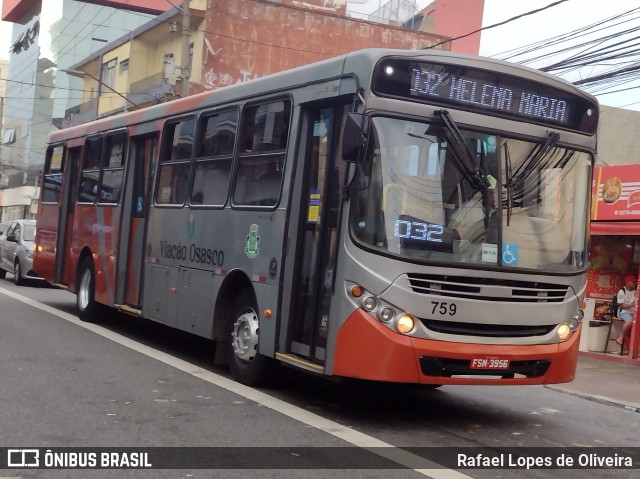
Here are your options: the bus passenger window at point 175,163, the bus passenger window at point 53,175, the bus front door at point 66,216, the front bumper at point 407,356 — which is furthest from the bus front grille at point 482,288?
the bus passenger window at point 53,175

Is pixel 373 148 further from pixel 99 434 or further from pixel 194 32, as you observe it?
pixel 194 32

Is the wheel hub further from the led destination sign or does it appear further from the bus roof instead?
the led destination sign

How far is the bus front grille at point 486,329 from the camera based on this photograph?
7.08 metres

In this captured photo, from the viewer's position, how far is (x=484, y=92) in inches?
296

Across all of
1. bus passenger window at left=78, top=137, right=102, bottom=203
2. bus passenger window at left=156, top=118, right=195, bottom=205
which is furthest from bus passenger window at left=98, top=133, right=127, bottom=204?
bus passenger window at left=156, top=118, right=195, bottom=205

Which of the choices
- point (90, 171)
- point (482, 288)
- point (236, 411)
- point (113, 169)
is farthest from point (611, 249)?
point (236, 411)

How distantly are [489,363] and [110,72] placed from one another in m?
38.1

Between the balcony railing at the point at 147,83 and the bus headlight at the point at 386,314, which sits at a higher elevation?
the balcony railing at the point at 147,83

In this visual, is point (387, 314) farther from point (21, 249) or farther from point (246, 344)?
point (21, 249)

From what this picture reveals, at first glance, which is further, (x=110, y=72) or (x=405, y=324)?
(x=110, y=72)

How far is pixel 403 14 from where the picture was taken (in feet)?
145

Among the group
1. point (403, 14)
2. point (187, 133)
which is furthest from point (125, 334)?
point (403, 14)

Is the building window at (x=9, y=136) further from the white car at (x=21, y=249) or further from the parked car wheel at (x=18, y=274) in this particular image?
the parked car wheel at (x=18, y=274)

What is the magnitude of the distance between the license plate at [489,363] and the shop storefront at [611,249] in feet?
28.9
